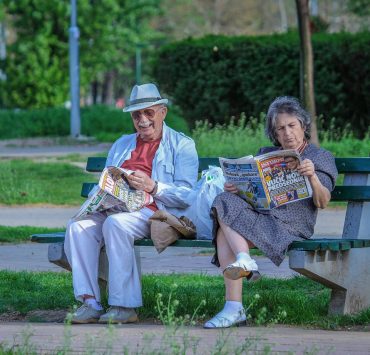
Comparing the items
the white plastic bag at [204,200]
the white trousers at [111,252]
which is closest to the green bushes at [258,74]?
the white plastic bag at [204,200]

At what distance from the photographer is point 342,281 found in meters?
6.52

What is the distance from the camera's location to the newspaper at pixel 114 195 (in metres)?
6.63

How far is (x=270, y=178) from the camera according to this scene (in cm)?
629

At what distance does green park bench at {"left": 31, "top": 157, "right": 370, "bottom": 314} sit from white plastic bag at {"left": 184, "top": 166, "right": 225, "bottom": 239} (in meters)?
0.19

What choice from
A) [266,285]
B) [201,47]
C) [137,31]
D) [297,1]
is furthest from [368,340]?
[137,31]

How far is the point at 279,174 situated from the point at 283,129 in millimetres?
349

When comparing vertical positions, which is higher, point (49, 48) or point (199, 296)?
point (199, 296)

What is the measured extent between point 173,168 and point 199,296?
2.33 feet

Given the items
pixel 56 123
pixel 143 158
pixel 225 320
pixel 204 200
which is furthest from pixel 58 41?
pixel 225 320

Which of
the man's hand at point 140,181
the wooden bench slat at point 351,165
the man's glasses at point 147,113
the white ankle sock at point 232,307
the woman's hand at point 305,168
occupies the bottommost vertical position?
the white ankle sock at point 232,307

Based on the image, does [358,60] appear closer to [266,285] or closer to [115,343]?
[266,285]

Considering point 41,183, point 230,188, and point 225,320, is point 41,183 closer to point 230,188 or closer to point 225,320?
point 230,188

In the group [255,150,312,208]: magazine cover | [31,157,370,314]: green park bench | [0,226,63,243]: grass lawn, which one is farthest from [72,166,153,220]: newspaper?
[0,226,63,243]: grass lawn

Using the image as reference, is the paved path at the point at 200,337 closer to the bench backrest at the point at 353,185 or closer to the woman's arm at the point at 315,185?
the woman's arm at the point at 315,185
